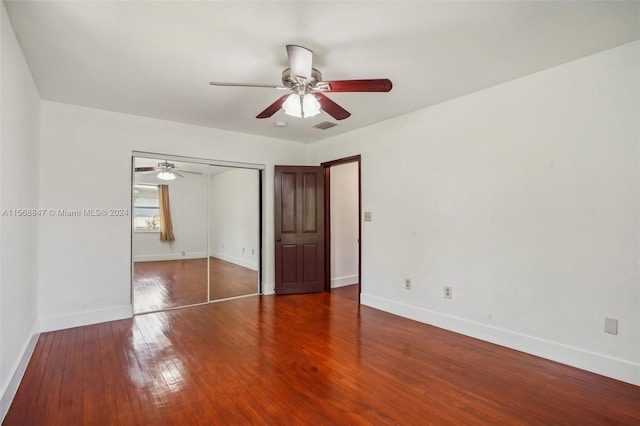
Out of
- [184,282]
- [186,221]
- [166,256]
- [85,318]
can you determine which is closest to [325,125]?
[186,221]

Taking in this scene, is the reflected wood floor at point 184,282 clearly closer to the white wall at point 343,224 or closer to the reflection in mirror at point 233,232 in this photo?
the reflection in mirror at point 233,232

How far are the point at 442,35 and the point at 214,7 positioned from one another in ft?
5.21

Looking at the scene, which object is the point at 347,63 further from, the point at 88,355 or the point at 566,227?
Answer: the point at 88,355

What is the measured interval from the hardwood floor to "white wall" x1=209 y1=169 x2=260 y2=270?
57.4 inches

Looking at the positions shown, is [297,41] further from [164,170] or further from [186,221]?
[186,221]

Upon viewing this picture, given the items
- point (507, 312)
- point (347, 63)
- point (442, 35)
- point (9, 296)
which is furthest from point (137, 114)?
point (507, 312)

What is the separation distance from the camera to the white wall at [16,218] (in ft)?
6.68

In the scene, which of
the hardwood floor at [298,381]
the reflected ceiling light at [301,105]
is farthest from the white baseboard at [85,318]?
the reflected ceiling light at [301,105]

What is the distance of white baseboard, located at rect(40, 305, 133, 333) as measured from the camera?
3.51m

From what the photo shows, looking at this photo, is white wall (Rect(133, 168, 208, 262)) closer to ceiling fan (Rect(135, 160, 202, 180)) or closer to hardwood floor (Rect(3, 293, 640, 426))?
ceiling fan (Rect(135, 160, 202, 180))

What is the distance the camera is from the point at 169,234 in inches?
176

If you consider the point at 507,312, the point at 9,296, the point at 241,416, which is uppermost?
the point at 9,296

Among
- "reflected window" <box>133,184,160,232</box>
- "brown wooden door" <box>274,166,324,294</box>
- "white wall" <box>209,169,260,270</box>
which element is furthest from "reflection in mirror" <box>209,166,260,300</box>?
"reflected window" <box>133,184,160,232</box>

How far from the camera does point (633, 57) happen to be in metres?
2.39
